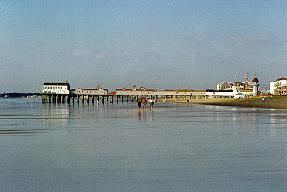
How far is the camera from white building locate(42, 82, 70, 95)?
134 metres

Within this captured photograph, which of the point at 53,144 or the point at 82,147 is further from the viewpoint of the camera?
the point at 53,144

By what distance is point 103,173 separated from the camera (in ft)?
30.9

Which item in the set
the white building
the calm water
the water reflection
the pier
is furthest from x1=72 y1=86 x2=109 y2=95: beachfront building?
the calm water

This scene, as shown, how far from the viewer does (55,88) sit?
13538cm

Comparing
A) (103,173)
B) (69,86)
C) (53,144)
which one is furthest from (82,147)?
(69,86)

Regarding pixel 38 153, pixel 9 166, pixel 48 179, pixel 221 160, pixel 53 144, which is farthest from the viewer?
pixel 53 144

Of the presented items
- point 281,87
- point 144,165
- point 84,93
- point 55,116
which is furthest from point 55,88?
point 144,165

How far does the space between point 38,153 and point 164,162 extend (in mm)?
4066

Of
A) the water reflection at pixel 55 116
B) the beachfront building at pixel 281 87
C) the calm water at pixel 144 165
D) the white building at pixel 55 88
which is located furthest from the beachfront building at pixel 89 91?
the calm water at pixel 144 165

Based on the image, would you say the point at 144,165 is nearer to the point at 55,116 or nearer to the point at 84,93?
the point at 55,116

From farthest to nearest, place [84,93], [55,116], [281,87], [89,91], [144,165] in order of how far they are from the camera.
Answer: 1. [281,87]
2. [89,91]
3. [84,93]
4. [55,116]
5. [144,165]

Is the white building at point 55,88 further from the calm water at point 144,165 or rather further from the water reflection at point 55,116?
the calm water at point 144,165

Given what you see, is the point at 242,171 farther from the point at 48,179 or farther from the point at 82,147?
the point at 82,147

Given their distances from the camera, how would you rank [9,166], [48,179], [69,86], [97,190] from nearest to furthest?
1. [97,190]
2. [48,179]
3. [9,166]
4. [69,86]
